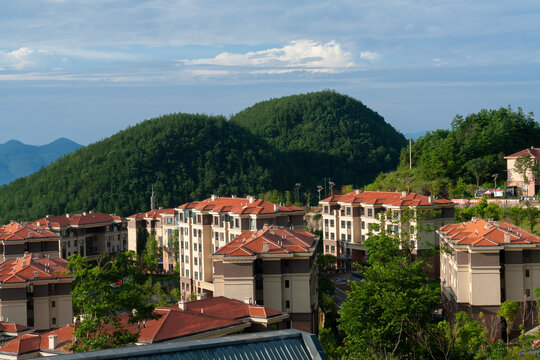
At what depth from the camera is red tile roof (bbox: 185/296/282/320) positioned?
24.1 m

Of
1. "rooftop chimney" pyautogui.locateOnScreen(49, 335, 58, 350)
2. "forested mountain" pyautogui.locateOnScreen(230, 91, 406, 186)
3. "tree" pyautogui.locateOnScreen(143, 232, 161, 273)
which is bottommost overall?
"tree" pyautogui.locateOnScreen(143, 232, 161, 273)

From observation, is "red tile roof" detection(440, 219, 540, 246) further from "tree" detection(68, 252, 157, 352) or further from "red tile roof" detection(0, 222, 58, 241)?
"red tile roof" detection(0, 222, 58, 241)

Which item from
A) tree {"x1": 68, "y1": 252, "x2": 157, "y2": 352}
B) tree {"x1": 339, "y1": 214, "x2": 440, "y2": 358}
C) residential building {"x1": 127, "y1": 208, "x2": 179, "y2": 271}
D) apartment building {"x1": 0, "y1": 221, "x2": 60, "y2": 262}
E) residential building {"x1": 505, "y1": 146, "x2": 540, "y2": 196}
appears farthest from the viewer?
residential building {"x1": 127, "y1": 208, "x2": 179, "y2": 271}

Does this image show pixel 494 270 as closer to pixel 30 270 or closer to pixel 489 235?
pixel 489 235

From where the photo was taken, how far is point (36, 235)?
42.8 m

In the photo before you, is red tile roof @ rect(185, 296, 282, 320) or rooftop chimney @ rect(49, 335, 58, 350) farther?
red tile roof @ rect(185, 296, 282, 320)

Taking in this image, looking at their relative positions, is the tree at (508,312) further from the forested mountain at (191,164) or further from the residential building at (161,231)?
the forested mountain at (191,164)

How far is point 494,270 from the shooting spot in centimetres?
2947

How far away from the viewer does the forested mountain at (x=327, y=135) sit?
97.5 meters

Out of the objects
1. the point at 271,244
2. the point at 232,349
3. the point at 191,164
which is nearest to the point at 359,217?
the point at 271,244

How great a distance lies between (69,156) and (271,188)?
87.7ft

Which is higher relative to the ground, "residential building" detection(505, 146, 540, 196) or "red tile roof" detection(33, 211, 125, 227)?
"residential building" detection(505, 146, 540, 196)

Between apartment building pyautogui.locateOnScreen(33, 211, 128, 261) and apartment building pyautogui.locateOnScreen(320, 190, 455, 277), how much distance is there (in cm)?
→ 1811

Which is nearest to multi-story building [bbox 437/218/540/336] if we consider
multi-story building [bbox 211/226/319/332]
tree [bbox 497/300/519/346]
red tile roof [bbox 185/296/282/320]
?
tree [bbox 497/300/519/346]
